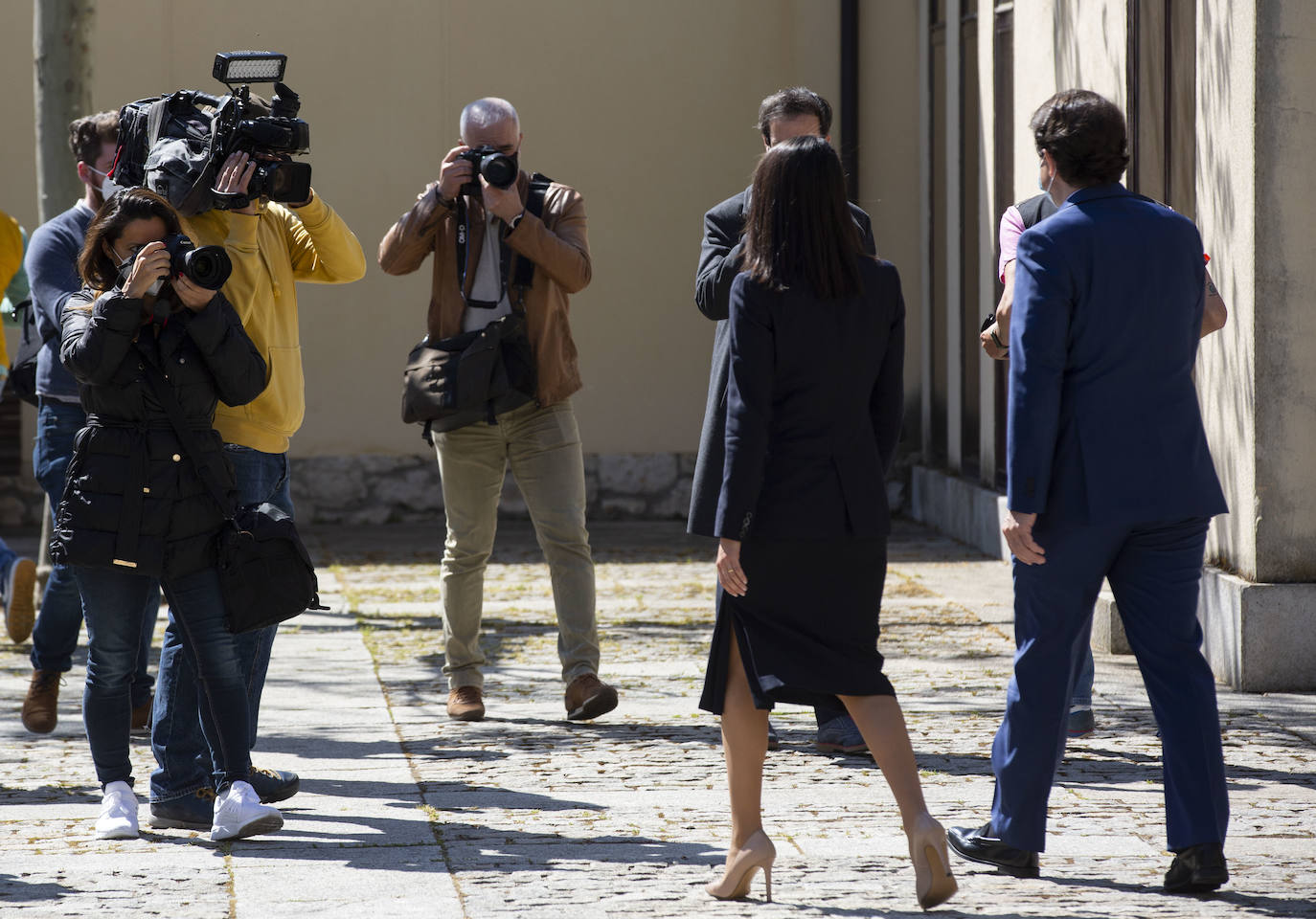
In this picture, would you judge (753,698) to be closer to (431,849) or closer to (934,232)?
(431,849)

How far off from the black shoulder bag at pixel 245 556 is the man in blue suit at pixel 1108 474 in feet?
6.22

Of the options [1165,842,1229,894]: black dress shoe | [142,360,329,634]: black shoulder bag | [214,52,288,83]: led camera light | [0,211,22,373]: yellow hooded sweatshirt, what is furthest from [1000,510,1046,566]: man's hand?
[0,211,22,373]: yellow hooded sweatshirt

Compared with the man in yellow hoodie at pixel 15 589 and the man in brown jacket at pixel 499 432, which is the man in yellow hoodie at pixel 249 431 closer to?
the man in brown jacket at pixel 499 432

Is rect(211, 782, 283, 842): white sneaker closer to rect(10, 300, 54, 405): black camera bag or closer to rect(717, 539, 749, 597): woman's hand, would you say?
rect(717, 539, 749, 597): woman's hand

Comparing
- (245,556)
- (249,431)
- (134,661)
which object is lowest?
(134,661)

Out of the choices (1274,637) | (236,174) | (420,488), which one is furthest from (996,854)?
(420,488)

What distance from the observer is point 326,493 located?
41.1ft

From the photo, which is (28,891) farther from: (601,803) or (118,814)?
(601,803)

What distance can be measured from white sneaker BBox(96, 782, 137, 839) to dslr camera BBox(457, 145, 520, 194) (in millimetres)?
2382

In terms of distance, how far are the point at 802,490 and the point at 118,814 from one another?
83.9 inches

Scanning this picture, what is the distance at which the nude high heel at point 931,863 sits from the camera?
157 inches

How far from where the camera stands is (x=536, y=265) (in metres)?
6.31

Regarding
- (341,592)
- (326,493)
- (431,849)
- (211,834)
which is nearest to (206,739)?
(211,834)

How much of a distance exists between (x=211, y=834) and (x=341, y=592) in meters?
4.91
